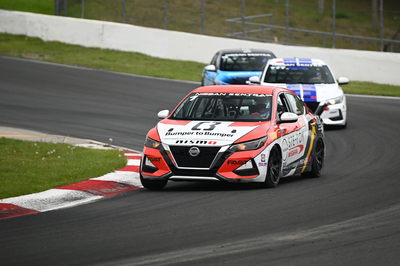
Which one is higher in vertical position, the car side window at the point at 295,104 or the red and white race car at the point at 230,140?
the car side window at the point at 295,104

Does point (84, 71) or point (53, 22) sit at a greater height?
point (53, 22)

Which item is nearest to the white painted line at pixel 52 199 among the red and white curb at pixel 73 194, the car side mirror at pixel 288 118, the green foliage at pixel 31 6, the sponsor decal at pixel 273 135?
the red and white curb at pixel 73 194

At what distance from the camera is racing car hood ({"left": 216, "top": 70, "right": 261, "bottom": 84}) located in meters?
20.4

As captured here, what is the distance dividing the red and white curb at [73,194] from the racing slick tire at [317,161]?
270 centimetres

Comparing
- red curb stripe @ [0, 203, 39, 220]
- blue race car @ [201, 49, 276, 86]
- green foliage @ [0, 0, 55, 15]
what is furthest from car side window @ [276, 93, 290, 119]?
green foliage @ [0, 0, 55, 15]

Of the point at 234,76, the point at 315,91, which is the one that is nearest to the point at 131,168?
the point at 315,91

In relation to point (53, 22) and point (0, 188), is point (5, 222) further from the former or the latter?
point (53, 22)

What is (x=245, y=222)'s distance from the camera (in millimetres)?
7543

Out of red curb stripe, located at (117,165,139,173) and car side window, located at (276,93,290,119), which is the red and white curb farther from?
car side window, located at (276,93,290,119)

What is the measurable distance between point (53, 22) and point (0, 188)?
23257 millimetres

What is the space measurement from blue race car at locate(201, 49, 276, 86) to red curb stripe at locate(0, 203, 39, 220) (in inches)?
487

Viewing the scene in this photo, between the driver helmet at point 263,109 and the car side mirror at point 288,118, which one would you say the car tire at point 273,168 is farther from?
the driver helmet at point 263,109

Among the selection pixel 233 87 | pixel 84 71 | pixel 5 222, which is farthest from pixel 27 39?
pixel 5 222

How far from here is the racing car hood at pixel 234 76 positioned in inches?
803
